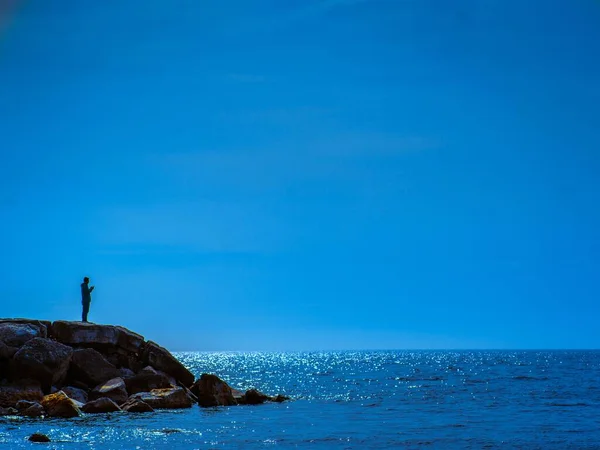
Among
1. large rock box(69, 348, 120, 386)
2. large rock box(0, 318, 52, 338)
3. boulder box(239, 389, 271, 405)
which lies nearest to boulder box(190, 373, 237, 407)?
boulder box(239, 389, 271, 405)

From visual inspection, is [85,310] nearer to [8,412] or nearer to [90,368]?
[90,368]

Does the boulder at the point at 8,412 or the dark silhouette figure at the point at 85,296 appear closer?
the boulder at the point at 8,412

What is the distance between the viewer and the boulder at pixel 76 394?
3609cm

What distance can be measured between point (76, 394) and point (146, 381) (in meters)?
4.16

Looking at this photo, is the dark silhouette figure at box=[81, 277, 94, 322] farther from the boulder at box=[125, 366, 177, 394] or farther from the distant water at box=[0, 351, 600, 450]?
the distant water at box=[0, 351, 600, 450]

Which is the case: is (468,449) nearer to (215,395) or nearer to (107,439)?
(107,439)

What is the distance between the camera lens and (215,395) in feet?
133

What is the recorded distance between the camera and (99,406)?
113ft

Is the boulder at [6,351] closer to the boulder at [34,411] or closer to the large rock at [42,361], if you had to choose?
the large rock at [42,361]

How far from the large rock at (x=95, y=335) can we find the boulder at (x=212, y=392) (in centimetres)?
434

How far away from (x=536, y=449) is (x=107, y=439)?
15493mm

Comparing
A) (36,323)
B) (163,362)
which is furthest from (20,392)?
(163,362)

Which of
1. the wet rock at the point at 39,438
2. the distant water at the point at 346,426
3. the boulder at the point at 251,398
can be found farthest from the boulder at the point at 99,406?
the boulder at the point at 251,398

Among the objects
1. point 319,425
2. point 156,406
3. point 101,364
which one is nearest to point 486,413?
point 319,425
